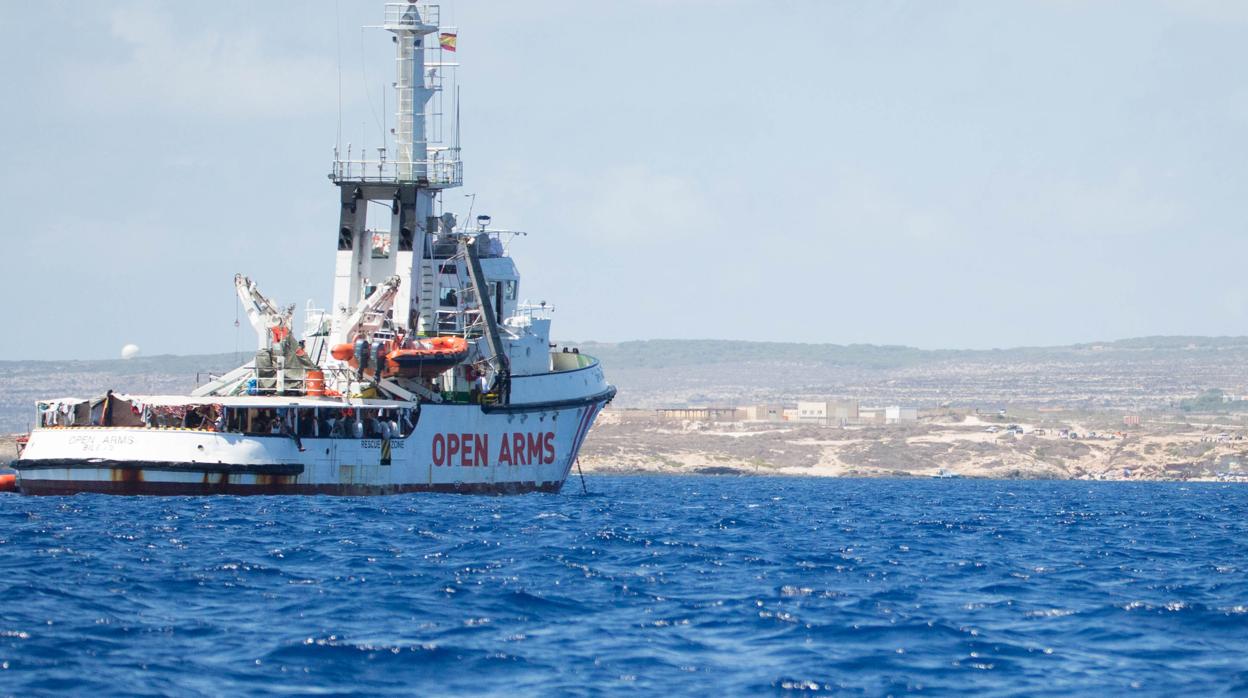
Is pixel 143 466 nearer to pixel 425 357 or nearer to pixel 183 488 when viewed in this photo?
pixel 183 488

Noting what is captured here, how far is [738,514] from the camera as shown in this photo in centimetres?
5297

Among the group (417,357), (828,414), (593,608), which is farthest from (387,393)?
(828,414)

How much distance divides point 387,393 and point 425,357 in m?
1.68

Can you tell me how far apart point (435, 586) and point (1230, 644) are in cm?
1212

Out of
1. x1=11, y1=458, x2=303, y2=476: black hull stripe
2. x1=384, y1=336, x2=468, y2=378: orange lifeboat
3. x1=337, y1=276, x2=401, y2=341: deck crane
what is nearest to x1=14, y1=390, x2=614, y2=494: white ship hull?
x1=11, y1=458, x2=303, y2=476: black hull stripe

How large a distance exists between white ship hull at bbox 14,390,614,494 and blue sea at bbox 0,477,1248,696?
6770 mm

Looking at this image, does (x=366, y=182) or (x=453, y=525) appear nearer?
(x=453, y=525)

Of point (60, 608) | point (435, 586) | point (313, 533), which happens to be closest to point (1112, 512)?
point (313, 533)

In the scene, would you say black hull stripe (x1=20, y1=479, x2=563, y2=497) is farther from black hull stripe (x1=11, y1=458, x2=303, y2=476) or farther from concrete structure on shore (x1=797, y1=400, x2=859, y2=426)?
concrete structure on shore (x1=797, y1=400, x2=859, y2=426)

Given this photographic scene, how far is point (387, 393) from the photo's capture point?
55750mm

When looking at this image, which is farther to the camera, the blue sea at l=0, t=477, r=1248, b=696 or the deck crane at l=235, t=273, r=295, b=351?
the deck crane at l=235, t=273, r=295, b=351

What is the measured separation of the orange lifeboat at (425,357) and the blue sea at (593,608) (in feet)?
38.3

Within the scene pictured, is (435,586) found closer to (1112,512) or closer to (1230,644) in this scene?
(1230,644)

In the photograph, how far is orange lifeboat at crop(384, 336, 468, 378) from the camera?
55.2 m
